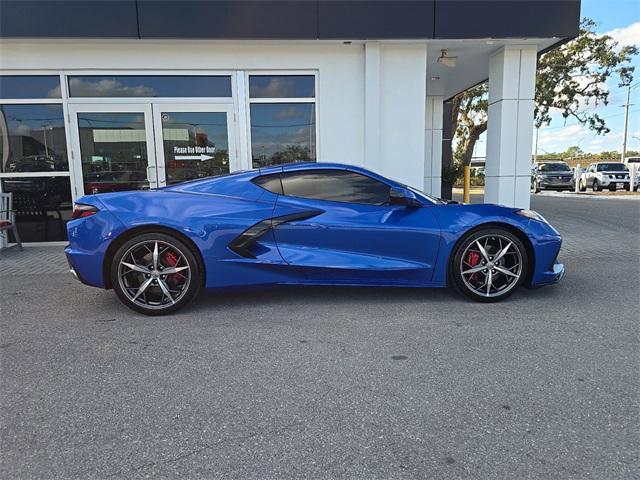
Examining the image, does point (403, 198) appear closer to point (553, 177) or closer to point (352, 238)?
point (352, 238)

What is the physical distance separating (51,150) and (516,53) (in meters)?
8.05

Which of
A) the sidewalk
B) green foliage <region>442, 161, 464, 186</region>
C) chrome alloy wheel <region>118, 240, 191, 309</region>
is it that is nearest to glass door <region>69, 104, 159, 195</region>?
the sidewalk

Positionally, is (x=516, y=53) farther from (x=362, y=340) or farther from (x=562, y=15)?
(x=362, y=340)

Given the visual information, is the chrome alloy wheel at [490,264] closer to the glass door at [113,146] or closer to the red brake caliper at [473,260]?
the red brake caliper at [473,260]

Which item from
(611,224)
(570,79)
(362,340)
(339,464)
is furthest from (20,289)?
(570,79)

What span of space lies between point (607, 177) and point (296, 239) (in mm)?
25864

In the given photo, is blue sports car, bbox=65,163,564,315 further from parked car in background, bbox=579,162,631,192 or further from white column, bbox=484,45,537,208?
parked car in background, bbox=579,162,631,192

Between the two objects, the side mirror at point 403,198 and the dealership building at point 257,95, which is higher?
the dealership building at point 257,95

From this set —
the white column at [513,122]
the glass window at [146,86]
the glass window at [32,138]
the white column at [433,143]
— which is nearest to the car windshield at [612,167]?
the white column at [433,143]

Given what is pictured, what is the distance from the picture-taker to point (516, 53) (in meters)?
7.75

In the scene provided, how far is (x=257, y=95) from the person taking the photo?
25.7ft

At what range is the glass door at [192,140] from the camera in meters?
7.69

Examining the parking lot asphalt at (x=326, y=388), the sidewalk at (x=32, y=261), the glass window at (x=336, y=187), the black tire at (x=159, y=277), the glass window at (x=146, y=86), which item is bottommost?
the parking lot asphalt at (x=326, y=388)

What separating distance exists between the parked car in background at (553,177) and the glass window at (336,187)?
994 inches
